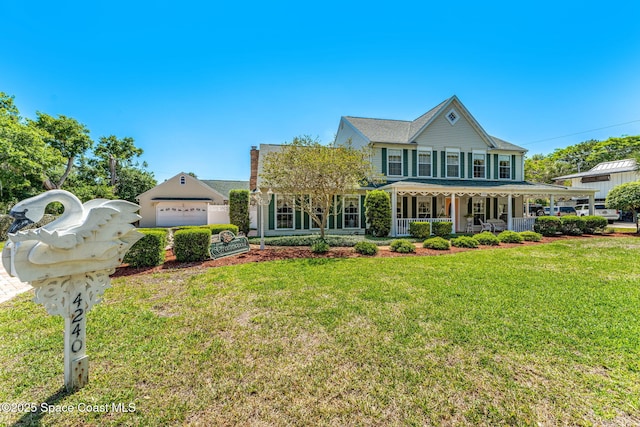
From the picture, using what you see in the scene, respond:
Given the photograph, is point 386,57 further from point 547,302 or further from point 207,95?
point 547,302

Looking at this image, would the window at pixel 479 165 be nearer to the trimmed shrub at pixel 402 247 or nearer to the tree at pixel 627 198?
the tree at pixel 627 198

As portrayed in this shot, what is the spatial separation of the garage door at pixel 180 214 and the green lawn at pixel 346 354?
55.3 feet

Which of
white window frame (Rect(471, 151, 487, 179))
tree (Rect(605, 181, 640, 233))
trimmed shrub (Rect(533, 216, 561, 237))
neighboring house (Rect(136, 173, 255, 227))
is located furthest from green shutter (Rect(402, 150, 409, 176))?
neighboring house (Rect(136, 173, 255, 227))

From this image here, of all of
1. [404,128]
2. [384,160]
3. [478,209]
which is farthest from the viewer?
[404,128]

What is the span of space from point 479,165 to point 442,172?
302cm

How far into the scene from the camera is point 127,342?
132 inches

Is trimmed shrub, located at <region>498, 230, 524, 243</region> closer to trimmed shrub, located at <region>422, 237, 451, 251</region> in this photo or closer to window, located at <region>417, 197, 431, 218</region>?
trimmed shrub, located at <region>422, 237, 451, 251</region>

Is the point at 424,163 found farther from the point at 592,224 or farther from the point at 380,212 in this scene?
the point at 592,224

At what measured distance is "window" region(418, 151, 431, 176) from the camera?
55.6ft

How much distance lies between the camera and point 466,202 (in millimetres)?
16891

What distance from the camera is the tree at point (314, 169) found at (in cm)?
929

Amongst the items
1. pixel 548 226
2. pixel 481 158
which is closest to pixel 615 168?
pixel 481 158

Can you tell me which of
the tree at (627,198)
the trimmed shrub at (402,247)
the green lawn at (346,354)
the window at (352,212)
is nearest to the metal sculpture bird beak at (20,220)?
the green lawn at (346,354)

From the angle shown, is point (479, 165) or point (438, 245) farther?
point (479, 165)
